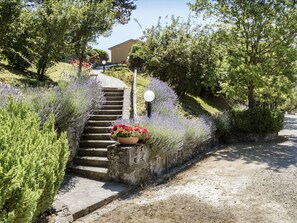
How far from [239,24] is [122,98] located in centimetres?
744

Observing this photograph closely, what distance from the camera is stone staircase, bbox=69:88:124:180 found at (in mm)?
8492

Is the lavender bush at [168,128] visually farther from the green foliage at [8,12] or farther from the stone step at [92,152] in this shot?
the green foliage at [8,12]

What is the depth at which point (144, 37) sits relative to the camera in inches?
763

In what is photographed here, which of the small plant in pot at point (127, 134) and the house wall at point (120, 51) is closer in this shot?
the small plant in pot at point (127, 134)

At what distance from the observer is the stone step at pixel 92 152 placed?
9203 millimetres

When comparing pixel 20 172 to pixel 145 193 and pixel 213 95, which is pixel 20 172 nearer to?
pixel 145 193

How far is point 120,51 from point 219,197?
4933 centimetres

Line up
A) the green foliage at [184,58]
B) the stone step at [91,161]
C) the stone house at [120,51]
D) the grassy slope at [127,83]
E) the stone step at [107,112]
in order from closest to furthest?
the stone step at [91,161]
the stone step at [107,112]
the grassy slope at [127,83]
the green foliage at [184,58]
the stone house at [120,51]

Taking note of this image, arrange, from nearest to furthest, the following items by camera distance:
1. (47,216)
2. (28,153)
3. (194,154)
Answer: (28,153) → (47,216) → (194,154)

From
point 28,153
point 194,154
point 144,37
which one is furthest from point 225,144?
point 28,153

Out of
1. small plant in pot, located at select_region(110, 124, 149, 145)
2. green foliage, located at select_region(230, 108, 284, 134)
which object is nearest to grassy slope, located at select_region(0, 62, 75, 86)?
small plant in pot, located at select_region(110, 124, 149, 145)

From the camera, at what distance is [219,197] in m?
6.90

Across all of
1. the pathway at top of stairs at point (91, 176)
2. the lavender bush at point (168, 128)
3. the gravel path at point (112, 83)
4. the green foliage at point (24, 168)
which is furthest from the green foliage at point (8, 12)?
the green foliage at point (24, 168)

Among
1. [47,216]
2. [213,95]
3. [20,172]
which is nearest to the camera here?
[20,172]
